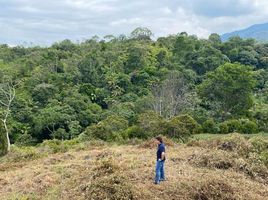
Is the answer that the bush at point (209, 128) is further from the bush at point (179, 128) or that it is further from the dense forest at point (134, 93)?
the bush at point (179, 128)

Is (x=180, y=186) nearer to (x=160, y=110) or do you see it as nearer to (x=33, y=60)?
(x=160, y=110)

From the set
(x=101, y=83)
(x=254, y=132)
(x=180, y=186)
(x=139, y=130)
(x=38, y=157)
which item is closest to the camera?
(x=180, y=186)

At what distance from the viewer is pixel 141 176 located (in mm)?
13766

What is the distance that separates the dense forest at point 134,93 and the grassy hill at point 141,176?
26.9 ft

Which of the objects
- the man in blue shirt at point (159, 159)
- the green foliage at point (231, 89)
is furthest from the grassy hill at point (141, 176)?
the green foliage at point (231, 89)

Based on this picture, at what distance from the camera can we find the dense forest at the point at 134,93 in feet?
101

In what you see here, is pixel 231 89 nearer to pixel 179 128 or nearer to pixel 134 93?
pixel 179 128

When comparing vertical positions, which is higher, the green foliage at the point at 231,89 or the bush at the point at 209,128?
the green foliage at the point at 231,89

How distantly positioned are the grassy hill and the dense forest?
8.19 m

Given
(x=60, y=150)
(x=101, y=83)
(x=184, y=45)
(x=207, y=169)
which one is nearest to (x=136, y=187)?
(x=207, y=169)

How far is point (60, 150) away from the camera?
2447 centimetres

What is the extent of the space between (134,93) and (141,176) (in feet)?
123

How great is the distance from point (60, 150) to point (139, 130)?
616cm

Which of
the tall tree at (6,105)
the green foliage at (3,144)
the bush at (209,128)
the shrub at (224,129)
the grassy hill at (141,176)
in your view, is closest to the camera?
the grassy hill at (141,176)
